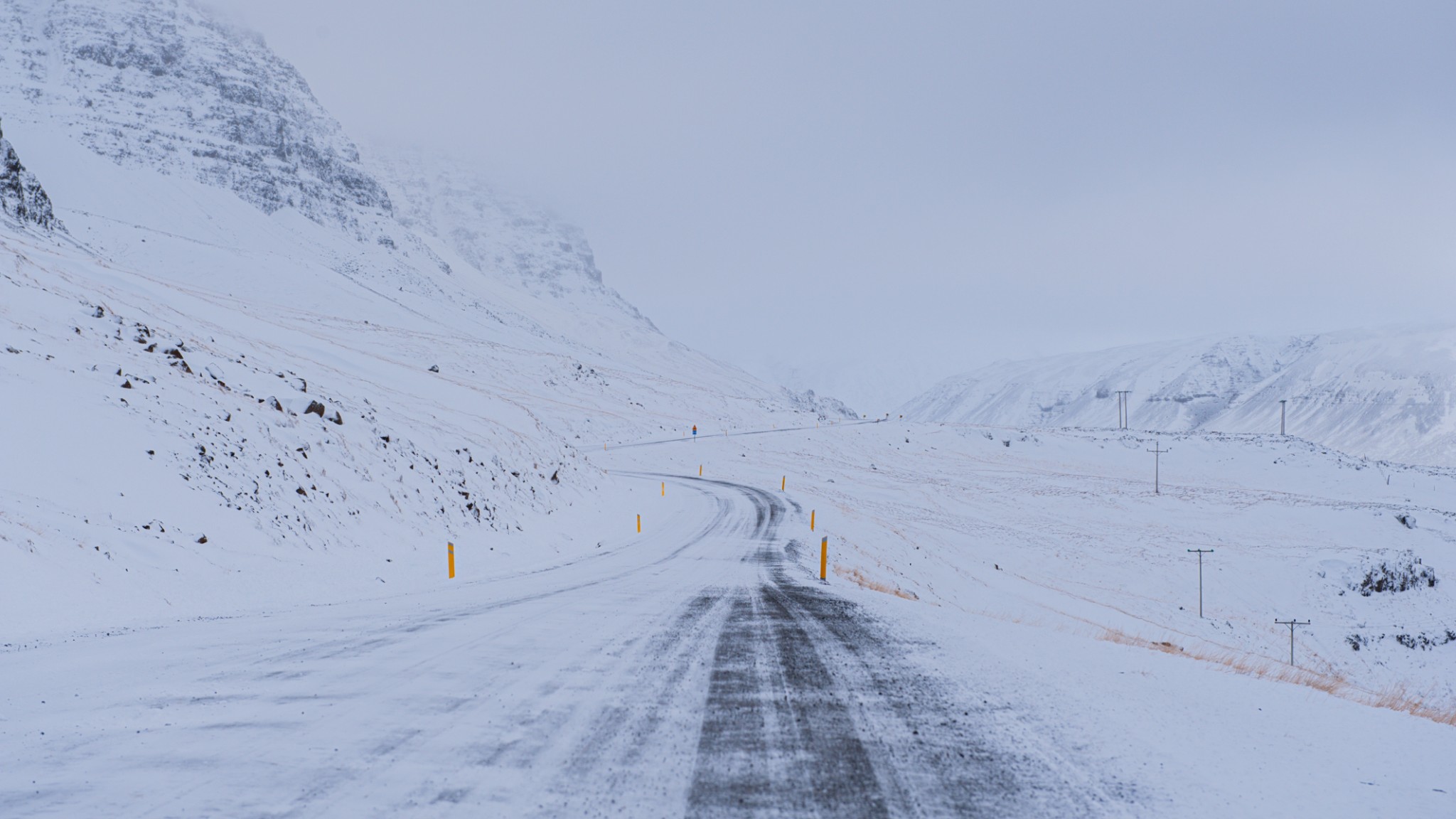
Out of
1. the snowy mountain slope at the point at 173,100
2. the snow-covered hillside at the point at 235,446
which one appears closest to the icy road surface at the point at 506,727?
the snow-covered hillside at the point at 235,446

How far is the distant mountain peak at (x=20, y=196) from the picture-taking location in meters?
58.7

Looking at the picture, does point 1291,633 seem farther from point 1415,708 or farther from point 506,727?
point 506,727

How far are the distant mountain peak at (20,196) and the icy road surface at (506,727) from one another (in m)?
73.2

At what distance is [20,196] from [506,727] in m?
87.0

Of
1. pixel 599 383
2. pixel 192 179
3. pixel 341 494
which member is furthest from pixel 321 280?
pixel 341 494

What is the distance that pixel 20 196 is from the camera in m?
61.7

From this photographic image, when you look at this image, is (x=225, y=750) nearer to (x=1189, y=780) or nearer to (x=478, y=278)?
(x=1189, y=780)

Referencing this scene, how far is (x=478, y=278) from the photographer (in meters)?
197

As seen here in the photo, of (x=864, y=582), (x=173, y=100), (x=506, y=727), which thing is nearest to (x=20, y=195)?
(x=864, y=582)

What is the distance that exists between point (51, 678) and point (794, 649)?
5583 millimetres

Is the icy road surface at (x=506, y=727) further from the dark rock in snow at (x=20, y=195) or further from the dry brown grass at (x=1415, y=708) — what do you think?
the dark rock in snow at (x=20, y=195)

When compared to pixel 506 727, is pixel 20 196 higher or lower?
higher

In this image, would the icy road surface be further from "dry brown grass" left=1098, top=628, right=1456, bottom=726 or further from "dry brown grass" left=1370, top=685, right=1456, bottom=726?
"dry brown grass" left=1370, top=685, right=1456, bottom=726

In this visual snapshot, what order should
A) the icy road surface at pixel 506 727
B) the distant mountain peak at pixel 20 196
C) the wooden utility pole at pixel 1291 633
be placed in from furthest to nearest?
the distant mountain peak at pixel 20 196 → the wooden utility pole at pixel 1291 633 → the icy road surface at pixel 506 727
